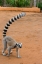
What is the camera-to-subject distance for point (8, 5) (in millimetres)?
18953

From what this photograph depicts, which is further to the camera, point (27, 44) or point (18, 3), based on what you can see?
point (18, 3)

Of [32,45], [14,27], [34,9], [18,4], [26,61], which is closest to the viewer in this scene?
[26,61]

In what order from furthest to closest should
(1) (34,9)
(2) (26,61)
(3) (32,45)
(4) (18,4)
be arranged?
(4) (18,4) < (1) (34,9) < (3) (32,45) < (2) (26,61)

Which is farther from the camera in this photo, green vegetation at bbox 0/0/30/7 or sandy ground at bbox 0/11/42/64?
green vegetation at bbox 0/0/30/7

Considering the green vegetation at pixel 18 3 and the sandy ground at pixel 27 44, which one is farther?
the green vegetation at pixel 18 3

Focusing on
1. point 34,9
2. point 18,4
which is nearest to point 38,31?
point 34,9

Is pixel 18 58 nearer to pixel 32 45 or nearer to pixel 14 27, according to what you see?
pixel 32 45

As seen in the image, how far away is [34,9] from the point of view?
56.2ft

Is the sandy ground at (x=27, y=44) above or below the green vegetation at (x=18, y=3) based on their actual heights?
below

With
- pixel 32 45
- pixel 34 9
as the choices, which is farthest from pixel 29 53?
pixel 34 9

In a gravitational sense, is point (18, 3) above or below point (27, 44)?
above

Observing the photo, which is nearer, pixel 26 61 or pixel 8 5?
pixel 26 61

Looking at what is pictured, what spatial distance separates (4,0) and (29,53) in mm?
12484

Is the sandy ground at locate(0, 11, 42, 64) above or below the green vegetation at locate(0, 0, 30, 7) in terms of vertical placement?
below
